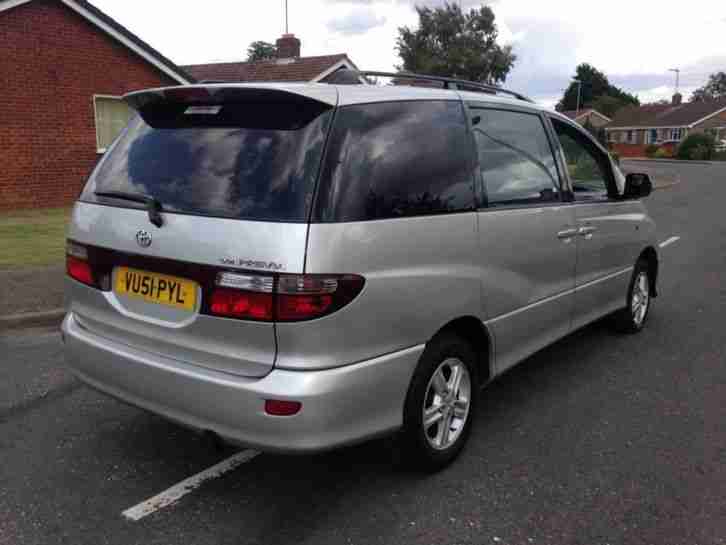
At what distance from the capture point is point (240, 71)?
24.9m

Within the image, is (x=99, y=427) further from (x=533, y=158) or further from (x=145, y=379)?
(x=533, y=158)

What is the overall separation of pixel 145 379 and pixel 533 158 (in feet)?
8.47

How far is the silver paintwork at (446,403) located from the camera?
329 centimetres

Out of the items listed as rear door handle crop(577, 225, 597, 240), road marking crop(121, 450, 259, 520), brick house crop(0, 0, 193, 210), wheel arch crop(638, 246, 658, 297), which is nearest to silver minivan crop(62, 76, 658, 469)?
road marking crop(121, 450, 259, 520)

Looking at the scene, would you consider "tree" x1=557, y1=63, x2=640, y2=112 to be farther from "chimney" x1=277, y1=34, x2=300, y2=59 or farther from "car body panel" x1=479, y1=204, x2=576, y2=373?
"car body panel" x1=479, y1=204, x2=576, y2=373

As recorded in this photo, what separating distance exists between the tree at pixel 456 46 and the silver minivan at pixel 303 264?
4955cm

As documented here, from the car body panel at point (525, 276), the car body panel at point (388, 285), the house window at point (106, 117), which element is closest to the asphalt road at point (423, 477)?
the car body panel at point (525, 276)

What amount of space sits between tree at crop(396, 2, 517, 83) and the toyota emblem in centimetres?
5012

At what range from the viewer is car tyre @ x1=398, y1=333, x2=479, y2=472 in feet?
10.3

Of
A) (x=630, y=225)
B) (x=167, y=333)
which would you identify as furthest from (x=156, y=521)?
(x=630, y=225)

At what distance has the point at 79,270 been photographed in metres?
3.32

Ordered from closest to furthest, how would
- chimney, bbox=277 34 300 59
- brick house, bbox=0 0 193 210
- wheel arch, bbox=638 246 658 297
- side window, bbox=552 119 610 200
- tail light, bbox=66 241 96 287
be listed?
tail light, bbox=66 241 96 287 → side window, bbox=552 119 610 200 → wheel arch, bbox=638 246 658 297 → brick house, bbox=0 0 193 210 → chimney, bbox=277 34 300 59

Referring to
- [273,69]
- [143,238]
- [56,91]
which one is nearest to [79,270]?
[143,238]

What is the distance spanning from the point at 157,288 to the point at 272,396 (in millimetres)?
742
